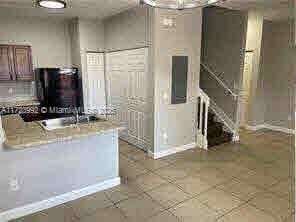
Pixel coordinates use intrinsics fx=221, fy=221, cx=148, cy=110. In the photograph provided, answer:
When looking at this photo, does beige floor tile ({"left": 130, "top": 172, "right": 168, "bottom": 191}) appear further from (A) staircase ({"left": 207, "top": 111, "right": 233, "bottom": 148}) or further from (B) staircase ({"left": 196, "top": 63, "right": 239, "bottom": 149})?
(A) staircase ({"left": 207, "top": 111, "right": 233, "bottom": 148})

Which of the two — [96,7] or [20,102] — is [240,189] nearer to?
[96,7]

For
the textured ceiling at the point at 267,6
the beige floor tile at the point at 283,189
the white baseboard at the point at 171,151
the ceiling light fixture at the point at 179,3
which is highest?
the textured ceiling at the point at 267,6

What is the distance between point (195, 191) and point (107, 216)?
1175mm

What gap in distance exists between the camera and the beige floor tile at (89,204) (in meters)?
2.47

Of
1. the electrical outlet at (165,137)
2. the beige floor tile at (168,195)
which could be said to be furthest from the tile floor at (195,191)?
the electrical outlet at (165,137)

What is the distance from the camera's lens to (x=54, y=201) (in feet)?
8.37

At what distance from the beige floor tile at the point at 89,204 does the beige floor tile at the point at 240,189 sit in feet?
5.00

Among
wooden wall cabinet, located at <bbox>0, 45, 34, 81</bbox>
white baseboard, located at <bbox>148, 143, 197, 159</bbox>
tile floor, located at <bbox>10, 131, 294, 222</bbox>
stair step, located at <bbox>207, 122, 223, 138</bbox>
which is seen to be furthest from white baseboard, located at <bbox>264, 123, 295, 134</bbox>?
wooden wall cabinet, located at <bbox>0, 45, 34, 81</bbox>

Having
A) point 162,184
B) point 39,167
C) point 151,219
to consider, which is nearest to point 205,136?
point 162,184

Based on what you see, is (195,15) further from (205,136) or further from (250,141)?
(250,141)

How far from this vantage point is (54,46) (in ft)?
16.9

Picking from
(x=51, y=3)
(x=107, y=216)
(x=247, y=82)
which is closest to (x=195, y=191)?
(x=107, y=216)

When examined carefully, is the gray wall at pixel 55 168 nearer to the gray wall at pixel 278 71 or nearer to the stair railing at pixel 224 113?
the stair railing at pixel 224 113

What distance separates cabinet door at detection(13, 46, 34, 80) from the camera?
4.48 metres
